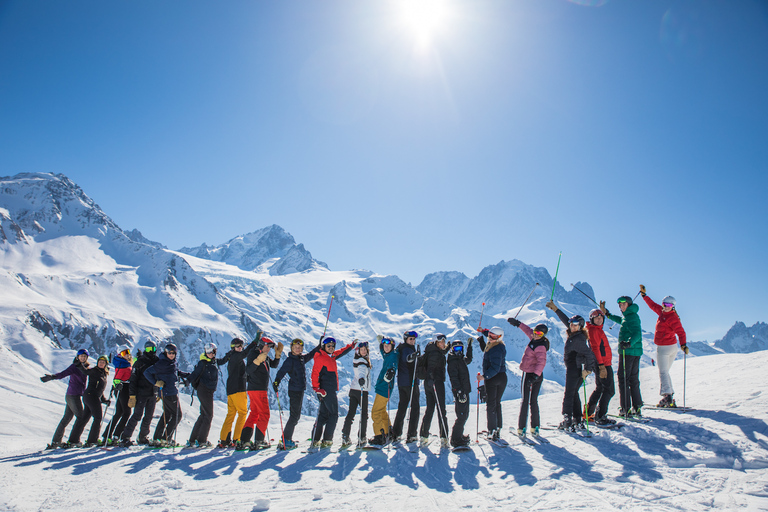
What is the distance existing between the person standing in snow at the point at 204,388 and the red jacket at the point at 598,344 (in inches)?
412

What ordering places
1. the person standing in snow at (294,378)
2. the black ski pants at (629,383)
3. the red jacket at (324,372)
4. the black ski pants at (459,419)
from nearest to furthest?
the black ski pants at (459,419), the person standing in snow at (294,378), the red jacket at (324,372), the black ski pants at (629,383)

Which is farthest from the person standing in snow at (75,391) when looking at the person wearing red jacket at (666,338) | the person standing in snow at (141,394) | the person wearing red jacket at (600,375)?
the person wearing red jacket at (666,338)

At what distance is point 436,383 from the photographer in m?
10.3

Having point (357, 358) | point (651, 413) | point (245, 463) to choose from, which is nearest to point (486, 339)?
point (357, 358)

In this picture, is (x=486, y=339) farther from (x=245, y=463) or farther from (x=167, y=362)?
(x=167, y=362)

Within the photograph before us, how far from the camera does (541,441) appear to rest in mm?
9555

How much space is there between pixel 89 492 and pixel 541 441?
365 inches

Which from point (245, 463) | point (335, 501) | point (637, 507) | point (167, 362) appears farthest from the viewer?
point (167, 362)

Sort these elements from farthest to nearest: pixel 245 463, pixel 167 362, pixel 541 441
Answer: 1. pixel 167 362
2. pixel 541 441
3. pixel 245 463

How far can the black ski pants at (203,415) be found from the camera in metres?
10.9

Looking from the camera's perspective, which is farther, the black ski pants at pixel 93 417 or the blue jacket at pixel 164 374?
the black ski pants at pixel 93 417

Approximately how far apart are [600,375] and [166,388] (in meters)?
11.8

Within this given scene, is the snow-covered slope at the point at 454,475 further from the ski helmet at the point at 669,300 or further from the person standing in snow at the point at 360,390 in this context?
the ski helmet at the point at 669,300

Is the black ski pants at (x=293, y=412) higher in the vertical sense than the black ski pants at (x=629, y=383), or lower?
lower
